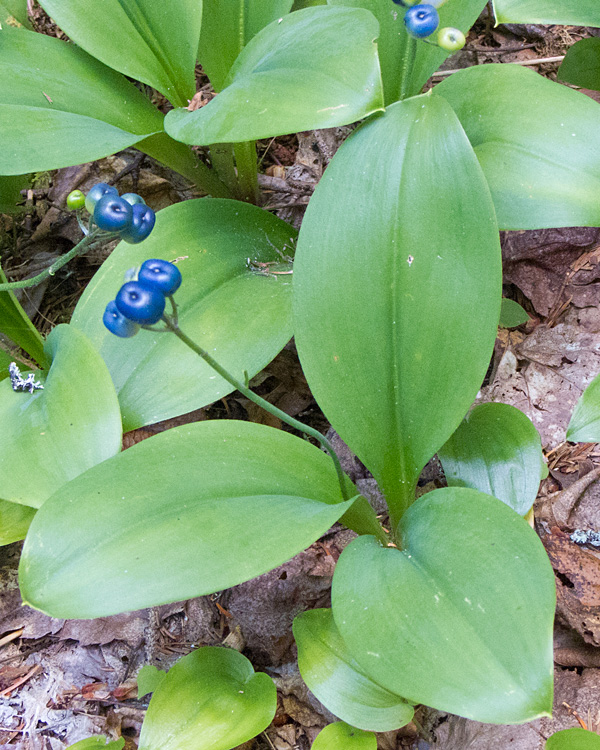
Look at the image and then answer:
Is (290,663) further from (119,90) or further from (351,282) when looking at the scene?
(119,90)

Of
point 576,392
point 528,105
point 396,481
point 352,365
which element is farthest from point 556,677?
point 528,105

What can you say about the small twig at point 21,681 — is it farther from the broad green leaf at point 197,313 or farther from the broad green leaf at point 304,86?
the broad green leaf at point 304,86

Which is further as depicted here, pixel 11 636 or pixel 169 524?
pixel 11 636

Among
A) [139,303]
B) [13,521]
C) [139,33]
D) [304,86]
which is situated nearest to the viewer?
[139,303]

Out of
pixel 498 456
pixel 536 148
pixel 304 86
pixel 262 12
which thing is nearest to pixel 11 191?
pixel 262 12

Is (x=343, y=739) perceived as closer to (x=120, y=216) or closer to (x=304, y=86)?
(x=120, y=216)

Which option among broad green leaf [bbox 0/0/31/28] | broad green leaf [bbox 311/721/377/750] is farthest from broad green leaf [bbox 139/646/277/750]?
broad green leaf [bbox 0/0/31/28]
